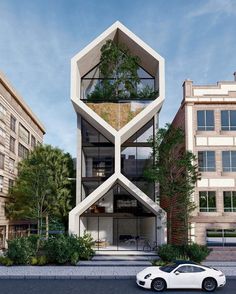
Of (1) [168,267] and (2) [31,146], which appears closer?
(1) [168,267]

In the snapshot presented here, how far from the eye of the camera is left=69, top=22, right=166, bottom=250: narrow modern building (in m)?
32.3

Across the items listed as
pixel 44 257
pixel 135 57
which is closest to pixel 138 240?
pixel 44 257

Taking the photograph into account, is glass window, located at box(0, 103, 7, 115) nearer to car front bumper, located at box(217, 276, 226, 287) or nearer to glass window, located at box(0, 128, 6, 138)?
glass window, located at box(0, 128, 6, 138)

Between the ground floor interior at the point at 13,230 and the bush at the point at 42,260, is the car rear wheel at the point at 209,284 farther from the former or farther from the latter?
the ground floor interior at the point at 13,230

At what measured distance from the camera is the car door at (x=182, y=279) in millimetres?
17734

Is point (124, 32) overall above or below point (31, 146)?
above

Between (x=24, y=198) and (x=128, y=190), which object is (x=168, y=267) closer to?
(x=128, y=190)

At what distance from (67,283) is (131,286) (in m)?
3.49

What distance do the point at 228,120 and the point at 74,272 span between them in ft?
60.9

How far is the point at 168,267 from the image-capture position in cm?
1838

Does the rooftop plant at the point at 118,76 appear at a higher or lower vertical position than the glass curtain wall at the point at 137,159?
higher

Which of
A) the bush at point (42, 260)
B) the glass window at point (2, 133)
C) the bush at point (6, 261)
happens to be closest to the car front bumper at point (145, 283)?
the bush at point (42, 260)

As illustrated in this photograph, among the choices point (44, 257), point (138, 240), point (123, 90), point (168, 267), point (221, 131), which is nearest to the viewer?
point (168, 267)

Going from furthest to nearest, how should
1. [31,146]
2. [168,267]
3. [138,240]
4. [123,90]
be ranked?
[31,146]
[123,90]
[138,240]
[168,267]
